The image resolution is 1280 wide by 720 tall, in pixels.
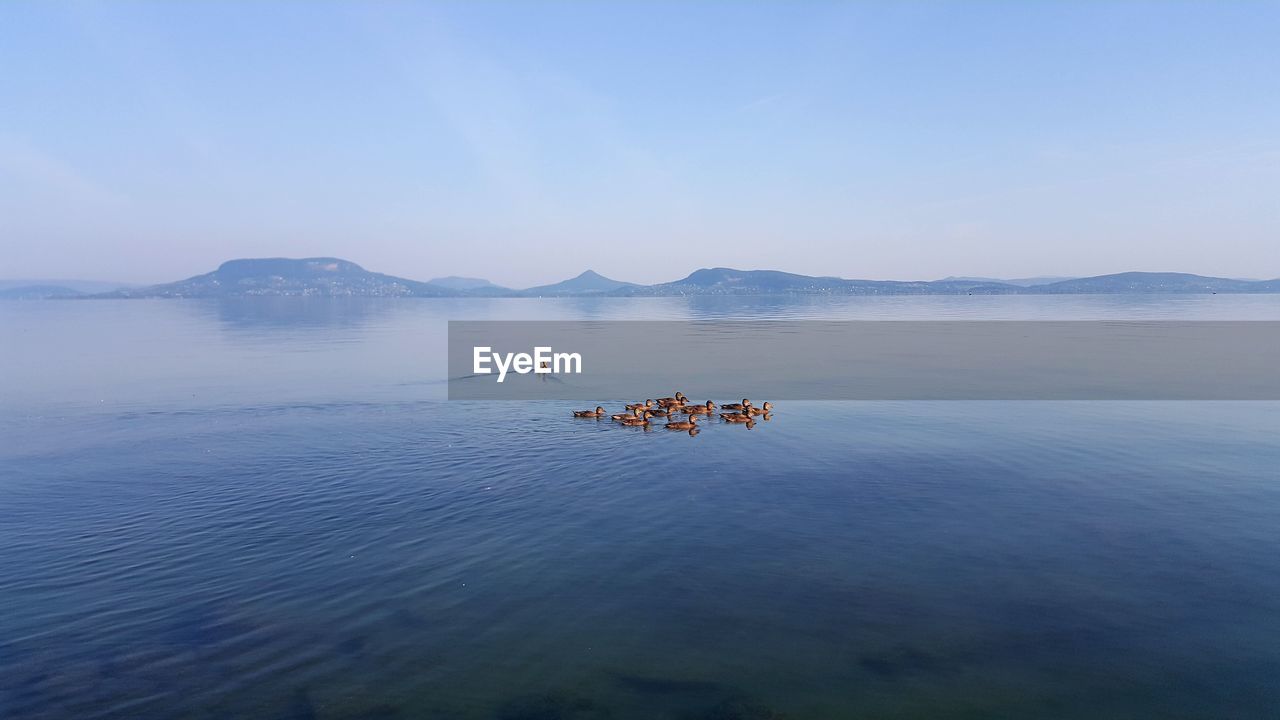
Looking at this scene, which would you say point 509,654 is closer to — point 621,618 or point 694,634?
point 621,618

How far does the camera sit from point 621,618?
15891 millimetres

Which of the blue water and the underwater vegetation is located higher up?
the blue water

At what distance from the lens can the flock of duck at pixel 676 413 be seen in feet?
123

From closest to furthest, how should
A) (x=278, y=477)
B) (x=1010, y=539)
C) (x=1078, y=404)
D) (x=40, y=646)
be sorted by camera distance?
(x=40, y=646) < (x=1010, y=539) < (x=278, y=477) < (x=1078, y=404)

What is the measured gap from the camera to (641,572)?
18.3 m

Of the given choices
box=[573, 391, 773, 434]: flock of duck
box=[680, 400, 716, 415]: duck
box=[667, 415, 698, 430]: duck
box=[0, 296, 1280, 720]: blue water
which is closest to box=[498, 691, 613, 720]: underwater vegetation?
box=[0, 296, 1280, 720]: blue water

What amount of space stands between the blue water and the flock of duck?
253cm

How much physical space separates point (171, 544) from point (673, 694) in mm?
15789

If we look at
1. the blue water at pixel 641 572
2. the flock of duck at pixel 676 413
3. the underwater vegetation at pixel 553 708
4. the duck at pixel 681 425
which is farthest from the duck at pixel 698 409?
the underwater vegetation at pixel 553 708

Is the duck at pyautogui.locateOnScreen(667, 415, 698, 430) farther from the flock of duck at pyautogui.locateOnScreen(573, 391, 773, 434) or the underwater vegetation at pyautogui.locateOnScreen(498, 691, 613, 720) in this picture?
the underwater vegetation at pyautogui.locateOnScreen(498, 691, 613, 720)

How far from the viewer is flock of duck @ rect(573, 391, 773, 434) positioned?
37.4 m

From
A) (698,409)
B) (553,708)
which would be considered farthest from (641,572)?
(698,409)

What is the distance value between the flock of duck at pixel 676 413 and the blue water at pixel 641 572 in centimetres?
253

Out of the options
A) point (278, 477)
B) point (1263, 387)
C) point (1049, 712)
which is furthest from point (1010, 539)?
point (1263, 387)
